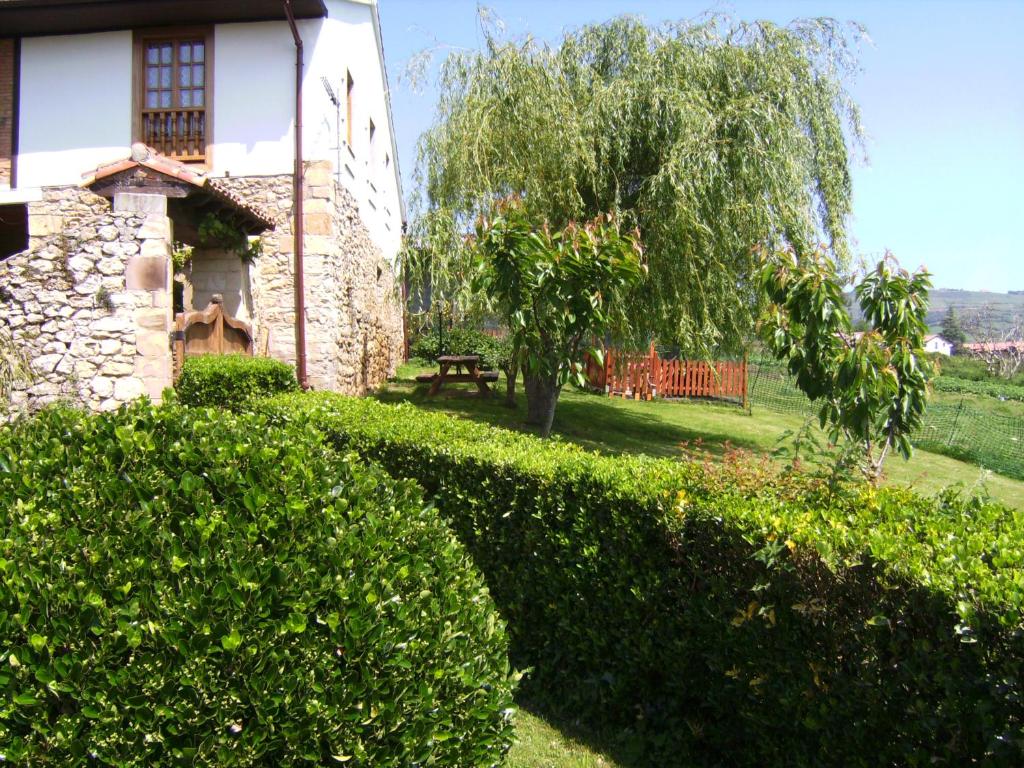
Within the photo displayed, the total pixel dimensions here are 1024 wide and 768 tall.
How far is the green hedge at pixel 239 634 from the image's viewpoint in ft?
6.49

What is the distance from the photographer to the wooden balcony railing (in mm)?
10719

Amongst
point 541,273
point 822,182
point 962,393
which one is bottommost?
point 962,393

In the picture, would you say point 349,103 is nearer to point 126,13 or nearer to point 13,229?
point 126,13

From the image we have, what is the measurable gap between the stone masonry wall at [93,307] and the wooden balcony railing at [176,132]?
2.97 meters

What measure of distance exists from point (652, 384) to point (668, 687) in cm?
1802

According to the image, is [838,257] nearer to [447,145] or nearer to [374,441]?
[447,145]

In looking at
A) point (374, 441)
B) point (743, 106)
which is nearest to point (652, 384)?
point (743, 106)

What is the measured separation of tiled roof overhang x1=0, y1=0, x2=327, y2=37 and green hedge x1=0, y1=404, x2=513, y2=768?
967 centimetres

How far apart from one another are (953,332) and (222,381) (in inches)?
2938

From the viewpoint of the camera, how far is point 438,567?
96.7 inches

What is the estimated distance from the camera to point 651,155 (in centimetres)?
1028

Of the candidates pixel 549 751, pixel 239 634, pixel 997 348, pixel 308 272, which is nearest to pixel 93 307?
pixel 308 272

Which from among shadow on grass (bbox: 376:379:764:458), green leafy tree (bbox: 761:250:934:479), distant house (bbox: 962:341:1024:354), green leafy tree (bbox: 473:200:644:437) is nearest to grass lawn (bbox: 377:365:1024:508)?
shadow on grass (bbox: 376:379:764:458)

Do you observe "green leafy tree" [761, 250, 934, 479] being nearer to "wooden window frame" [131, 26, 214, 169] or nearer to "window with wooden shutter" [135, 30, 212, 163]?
"wooden window frame" [131, 26, 214, 169]
